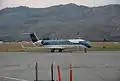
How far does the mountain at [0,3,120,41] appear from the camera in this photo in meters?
13.6

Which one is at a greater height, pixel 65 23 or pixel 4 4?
pixel 4 4

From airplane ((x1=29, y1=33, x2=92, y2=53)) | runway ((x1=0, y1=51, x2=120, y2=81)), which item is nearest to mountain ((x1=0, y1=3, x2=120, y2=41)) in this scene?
airplane ((x1=29, y1=33, x2=92, y2=53))

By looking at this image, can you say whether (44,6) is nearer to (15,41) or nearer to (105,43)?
(15,41)

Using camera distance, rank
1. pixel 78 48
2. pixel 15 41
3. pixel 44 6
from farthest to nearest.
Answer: pixel 78 48 < pixel 44 6 < pixel 15 41

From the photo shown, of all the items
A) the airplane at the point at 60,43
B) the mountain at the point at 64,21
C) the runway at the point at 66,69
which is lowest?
the runway at the point at 66,69

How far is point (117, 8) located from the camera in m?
14.5

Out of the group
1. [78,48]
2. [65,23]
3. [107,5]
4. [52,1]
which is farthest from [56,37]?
[78,48]

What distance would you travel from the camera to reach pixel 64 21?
14.3m

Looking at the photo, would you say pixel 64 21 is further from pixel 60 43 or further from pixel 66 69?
pixel 66 69

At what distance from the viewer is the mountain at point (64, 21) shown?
13.6m

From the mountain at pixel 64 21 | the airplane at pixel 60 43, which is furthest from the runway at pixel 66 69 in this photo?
the mountain at pixel 64 21

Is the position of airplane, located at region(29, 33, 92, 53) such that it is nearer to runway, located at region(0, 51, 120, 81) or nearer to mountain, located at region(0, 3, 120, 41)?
mountain, located at region(0, 3, 120, 41)

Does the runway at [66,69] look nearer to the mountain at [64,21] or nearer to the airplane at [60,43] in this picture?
the airplane at [60,43]

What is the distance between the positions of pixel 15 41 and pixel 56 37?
1.89 meters
